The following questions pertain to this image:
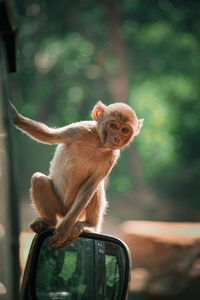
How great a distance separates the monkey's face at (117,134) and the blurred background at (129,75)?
11.2 m

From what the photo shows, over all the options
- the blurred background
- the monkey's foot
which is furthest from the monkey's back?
the blurred background

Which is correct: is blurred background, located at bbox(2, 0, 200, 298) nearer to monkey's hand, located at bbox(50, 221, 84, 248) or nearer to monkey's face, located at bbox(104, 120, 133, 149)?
monkey's face, located at bbox(104, 120, 133, 149)

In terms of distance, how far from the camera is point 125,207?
16031mm

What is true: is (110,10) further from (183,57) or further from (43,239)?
(43,239)

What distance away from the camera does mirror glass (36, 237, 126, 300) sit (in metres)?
2.47

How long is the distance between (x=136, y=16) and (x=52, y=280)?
1459 centimetres

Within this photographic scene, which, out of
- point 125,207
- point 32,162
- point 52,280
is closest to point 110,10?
point 32,162

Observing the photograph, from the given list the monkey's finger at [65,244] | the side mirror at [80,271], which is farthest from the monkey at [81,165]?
the side mirror at [80,271]

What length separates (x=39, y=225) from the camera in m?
2.95

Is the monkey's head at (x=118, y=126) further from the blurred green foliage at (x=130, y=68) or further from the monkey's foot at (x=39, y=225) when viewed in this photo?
the blurred green foliage at (x=130, y=68)

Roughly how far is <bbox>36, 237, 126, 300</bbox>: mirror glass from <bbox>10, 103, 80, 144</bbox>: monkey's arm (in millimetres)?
783

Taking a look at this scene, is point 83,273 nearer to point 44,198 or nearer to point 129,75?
point 44,198

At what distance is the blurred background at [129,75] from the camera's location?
592 inches

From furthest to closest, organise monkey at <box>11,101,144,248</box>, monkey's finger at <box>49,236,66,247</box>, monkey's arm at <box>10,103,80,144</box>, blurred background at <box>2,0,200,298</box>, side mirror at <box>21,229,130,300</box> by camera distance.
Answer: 1. blurred background at <box>2,0,200,298</box>
2. monkey at <box>11,101,144,248</box>
3. monkey's arm at <box>10,103,80,144</box>
4. monkey's finger at <box>49,236,66,247</box>
5. side mirror at <box>21,229,130,300</box>
